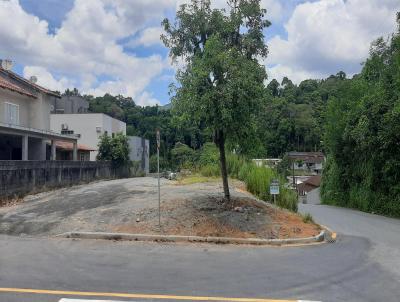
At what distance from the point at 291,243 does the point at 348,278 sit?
4340mm

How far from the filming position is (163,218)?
1512 centimetres

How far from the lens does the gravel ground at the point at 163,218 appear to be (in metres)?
14.4

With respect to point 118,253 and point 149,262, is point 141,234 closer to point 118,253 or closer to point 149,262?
point 118,253

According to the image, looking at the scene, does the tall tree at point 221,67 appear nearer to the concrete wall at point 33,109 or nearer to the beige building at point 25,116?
the beige building at point 25,116

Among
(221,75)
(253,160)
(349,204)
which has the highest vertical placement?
(221,75)

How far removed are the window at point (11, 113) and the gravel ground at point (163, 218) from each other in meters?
16.3

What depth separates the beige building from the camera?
33844mm

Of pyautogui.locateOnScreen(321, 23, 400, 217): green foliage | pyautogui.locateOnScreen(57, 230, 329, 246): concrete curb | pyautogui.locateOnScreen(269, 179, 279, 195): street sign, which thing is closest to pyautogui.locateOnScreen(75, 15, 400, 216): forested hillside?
pyautogui.locateOnScreen(321, 23, 400, 217): green foliage

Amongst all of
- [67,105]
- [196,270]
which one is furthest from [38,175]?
[67,105]

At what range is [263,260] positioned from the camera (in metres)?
11.2

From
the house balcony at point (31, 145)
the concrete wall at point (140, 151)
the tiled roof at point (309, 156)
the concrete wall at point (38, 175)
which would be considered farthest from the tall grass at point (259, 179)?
the tiled roof at point (309, 156)

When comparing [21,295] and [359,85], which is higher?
[359,85]

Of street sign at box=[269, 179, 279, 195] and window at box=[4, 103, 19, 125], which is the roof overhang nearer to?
window at box=[4, 103, 19, 125]

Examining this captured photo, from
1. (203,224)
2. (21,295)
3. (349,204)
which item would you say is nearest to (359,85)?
(349,204)
